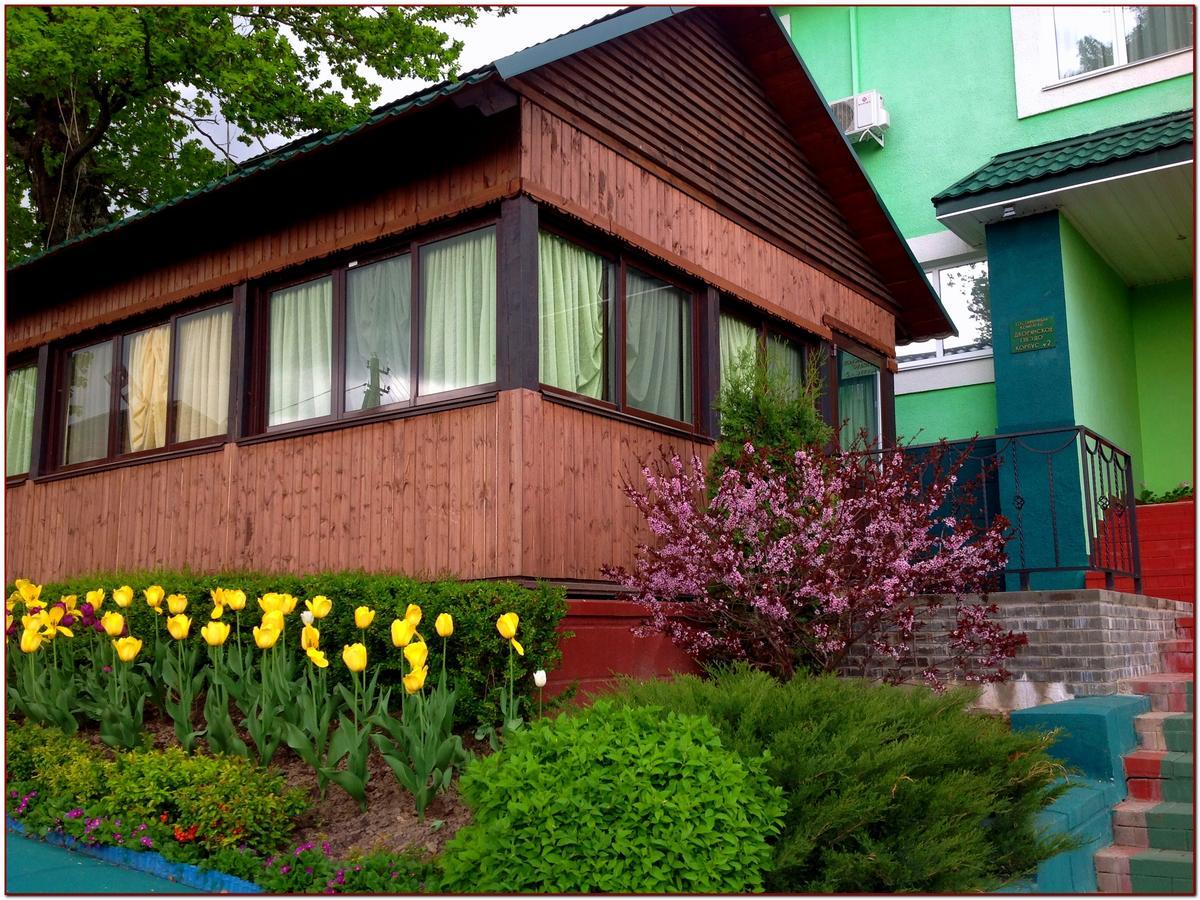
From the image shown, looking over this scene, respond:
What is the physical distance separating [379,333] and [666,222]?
2592mm

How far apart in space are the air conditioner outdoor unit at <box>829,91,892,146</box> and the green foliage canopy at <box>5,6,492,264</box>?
6812 mm

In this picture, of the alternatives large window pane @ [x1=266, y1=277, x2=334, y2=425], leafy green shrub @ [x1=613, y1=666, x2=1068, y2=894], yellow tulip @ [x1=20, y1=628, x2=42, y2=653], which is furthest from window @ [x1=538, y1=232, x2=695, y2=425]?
yellow tulip @ [x1=20, y1=628, x2=42, y2=653]

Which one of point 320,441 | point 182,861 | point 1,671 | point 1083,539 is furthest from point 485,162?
point 1083,539

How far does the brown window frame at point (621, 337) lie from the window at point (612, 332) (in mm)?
11

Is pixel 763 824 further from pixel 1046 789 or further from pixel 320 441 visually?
pixel 320 441

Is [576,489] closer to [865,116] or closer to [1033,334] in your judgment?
[1033,334]

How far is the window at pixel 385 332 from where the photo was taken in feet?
25.7

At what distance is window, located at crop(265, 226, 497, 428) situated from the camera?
7.84 meters

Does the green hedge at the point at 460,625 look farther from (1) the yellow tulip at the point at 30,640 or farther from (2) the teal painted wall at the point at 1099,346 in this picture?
(2) the teal painted wall at the point at 1099,346

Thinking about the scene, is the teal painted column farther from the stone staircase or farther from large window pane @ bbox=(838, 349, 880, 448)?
the stone staircase

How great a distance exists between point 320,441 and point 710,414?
3344 millimetres

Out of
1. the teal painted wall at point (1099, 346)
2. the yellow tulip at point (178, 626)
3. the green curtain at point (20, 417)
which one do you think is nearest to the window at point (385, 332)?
the yellow tulip at point (178, 626)

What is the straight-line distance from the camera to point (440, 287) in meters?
8.07

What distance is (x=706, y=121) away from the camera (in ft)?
32.6
